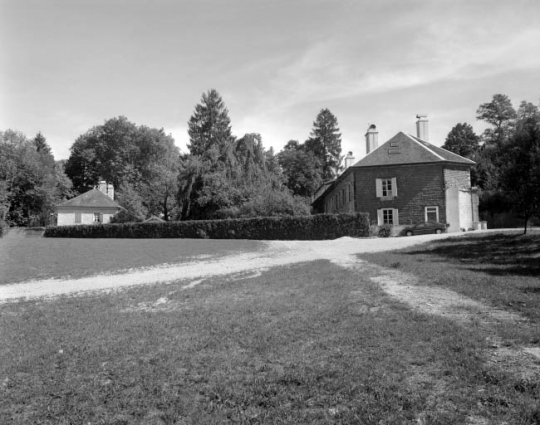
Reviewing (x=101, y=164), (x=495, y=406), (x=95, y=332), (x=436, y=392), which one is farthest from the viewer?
(x=101, y=164)

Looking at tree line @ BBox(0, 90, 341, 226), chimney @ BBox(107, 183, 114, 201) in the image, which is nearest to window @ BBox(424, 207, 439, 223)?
tree line @ BBox(0, 90, 341, 226)

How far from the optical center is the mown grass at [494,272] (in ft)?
24.1

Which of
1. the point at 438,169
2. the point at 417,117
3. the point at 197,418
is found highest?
the point at 417,117

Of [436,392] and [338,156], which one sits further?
[338,156]

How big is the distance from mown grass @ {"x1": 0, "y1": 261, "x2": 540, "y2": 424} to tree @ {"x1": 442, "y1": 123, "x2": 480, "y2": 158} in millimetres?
61997

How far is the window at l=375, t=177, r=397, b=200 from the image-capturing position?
36.2 m

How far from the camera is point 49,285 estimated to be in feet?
43.7

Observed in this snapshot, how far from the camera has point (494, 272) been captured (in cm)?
1105

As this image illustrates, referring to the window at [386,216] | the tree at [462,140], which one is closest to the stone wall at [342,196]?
the window at [386,216]

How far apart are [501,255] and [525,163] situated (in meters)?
4.72

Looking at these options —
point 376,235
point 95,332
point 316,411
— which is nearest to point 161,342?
point 95,332

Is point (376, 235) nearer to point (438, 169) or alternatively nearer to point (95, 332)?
point (438, 169)

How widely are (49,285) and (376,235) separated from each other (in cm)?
2412

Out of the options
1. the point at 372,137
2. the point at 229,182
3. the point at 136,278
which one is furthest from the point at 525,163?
the point at 229,182
